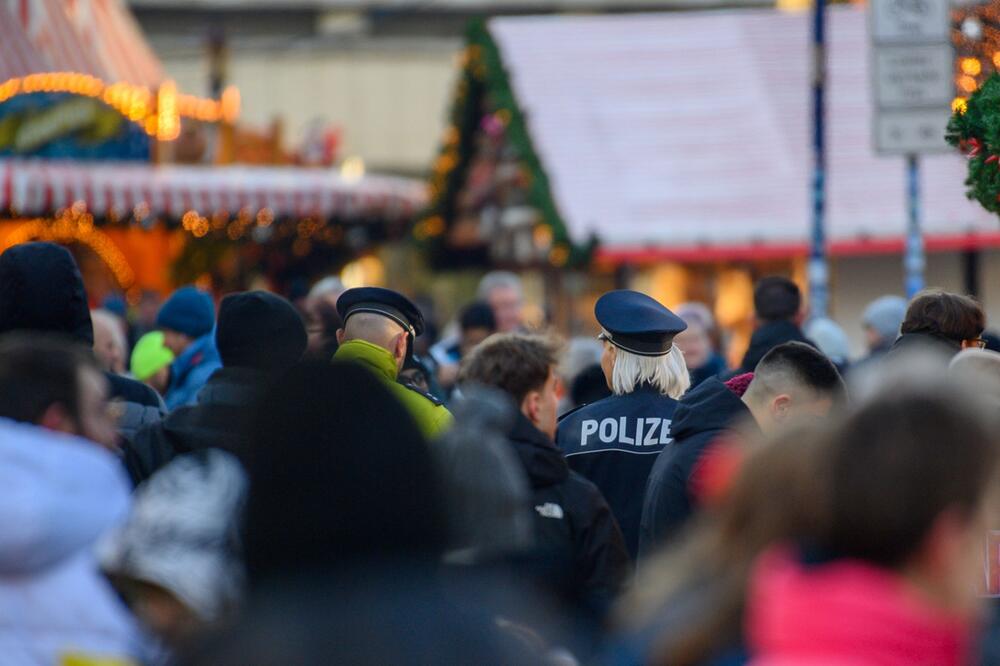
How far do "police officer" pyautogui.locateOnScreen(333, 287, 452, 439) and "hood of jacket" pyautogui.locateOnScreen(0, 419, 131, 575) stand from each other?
2.20 metres

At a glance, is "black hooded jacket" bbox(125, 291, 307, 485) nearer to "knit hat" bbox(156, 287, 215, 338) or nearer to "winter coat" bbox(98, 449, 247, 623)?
"winter coat" bbox(98, 449, 247, 623)

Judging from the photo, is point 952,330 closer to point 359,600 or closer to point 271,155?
point 359,600

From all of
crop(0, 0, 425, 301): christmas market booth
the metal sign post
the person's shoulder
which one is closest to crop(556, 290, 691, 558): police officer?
the person's shoulder

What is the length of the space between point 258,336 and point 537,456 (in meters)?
0.93

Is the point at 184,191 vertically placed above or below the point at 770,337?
above

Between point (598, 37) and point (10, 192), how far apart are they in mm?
7640

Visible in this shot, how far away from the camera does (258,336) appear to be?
16.1 ft

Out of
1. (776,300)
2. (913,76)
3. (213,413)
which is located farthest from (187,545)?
(913,76)

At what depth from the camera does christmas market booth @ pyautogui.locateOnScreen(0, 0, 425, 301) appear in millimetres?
16188

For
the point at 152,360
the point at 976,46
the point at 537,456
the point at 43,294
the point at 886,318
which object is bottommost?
the point at 537,456

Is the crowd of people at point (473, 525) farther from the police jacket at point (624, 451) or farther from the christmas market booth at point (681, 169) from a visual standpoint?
the christmas market booth at point (681, 169)

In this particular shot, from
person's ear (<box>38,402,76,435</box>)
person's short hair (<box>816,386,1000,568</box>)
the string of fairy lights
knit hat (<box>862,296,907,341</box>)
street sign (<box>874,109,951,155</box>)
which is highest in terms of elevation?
street sign (<box>874,109,951,155</box>)

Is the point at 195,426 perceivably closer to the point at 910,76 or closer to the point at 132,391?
the point at 132,391

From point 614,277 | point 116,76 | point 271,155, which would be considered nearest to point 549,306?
point 614,277
